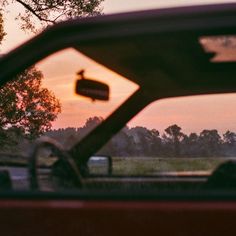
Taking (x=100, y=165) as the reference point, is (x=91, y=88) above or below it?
above

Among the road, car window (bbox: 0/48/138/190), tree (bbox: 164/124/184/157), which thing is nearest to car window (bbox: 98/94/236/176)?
tree (bbox: 164/124/184/157)

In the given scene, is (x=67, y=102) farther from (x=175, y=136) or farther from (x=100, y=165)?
(x=175, y=136)

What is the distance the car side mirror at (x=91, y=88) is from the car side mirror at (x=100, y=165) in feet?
0.73

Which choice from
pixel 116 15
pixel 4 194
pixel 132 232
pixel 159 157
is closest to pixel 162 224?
A: pixel 132 232

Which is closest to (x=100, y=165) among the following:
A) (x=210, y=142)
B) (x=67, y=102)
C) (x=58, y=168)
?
(x=58, y=168)

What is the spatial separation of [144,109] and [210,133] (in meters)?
0.29

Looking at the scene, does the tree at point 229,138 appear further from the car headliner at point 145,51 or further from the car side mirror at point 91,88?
the car side mirror at point 91,88

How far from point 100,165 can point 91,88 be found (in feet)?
0.95

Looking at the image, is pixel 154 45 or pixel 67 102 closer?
pixel 154 45

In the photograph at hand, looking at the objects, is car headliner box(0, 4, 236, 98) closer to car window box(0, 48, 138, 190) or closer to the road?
car window box(0, 48, 138, 190)

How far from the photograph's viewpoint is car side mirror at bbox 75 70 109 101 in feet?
8.18

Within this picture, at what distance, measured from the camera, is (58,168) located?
2.49 m

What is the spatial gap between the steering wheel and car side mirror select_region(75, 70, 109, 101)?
0.22 metres

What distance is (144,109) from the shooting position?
259 cm
